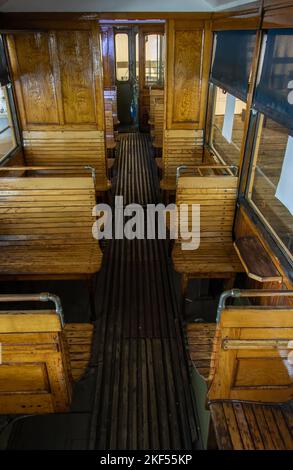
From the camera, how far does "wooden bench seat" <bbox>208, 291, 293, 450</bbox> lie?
219cm

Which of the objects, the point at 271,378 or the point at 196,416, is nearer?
the point at 271,378

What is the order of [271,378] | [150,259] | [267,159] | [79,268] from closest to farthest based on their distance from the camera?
[271,378]
[79,268]
[150,259]
[267,159]

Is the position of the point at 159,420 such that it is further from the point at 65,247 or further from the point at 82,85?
the point at 82,85

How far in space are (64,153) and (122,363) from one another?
3.80m

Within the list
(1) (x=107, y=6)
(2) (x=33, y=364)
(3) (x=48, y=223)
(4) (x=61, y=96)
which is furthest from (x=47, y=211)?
(1) (x=107, y=6)

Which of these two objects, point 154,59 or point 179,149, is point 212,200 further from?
point 154,59

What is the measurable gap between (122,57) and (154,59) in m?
1.17

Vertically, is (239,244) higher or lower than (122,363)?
higher

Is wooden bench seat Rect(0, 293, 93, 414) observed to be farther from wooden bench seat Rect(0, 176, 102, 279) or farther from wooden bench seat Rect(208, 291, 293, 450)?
wooden bench seat Rect(0, 176, 102, 279)

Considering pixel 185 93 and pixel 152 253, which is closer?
pixel 152 253

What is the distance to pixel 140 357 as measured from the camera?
353 centimetres

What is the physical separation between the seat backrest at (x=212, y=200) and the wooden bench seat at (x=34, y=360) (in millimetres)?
2280

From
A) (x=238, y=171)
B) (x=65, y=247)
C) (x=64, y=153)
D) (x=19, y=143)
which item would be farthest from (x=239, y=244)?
(x=19, y=143)

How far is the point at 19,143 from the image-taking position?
19.4ft
